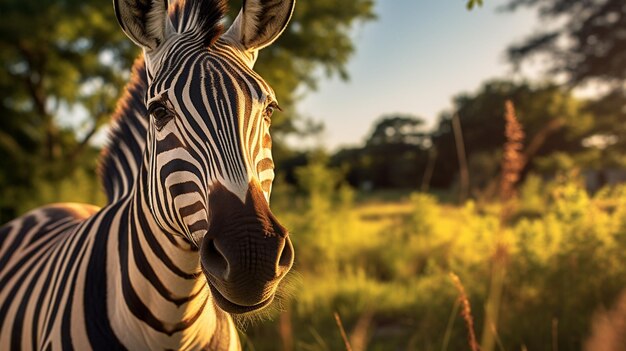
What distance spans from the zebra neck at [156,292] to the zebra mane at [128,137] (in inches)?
18.3

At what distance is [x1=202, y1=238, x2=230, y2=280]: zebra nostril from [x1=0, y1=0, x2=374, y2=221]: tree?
9754 millimetres

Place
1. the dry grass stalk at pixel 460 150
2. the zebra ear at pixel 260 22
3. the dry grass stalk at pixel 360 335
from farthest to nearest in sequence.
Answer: the dry grass stalk at pixel 460 150 → the zebra ear at pixel 260 22 → the dry grass stalk at pixel 360 335

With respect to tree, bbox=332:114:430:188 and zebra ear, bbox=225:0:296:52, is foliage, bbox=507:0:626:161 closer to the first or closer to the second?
tree, bbox=332:114:430:188

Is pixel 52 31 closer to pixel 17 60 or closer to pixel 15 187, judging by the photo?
pixel 17 60

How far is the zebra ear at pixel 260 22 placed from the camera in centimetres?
147

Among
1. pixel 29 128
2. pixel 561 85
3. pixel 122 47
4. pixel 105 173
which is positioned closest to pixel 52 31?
pixel 122 47

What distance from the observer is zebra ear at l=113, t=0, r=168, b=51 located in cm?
142

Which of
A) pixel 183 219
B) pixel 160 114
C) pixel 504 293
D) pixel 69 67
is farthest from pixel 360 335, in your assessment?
pixel 69 67

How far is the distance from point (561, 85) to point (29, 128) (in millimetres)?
18022

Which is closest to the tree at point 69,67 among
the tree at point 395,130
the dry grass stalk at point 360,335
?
the tree at point 395,130

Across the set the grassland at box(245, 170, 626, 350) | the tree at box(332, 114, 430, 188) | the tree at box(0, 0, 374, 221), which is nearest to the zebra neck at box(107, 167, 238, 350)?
the grassland at box(245, 170, 626, 350)

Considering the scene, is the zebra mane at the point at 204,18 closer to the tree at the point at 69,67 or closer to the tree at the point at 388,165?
the tree at the point at 69,67

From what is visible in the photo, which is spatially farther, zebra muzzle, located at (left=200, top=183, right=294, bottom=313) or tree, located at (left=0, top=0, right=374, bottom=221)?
tree, located at (left=0, top=0, right=374, bottom=221)

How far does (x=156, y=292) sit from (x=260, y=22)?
911 mm
